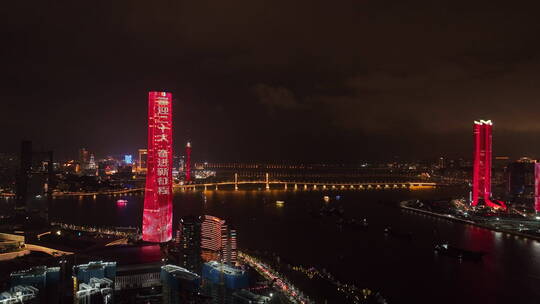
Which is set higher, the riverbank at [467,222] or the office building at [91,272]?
the office building at [91,272]

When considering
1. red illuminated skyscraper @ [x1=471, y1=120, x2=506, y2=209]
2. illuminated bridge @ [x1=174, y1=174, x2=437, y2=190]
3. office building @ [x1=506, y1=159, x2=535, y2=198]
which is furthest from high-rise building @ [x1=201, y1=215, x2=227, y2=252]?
office building @ [x1=506, y1=159, x2=535, y2=198]

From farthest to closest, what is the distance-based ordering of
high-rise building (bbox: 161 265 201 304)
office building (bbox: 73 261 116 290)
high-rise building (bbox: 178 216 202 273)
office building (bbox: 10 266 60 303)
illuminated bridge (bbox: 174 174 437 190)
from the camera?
illuminated bridge (bbox: 174 174 437 190) < high-rise building (bbox: 178 216 202 273) < office building (bbox: 73 261 116 290) < high-rise building (bbox: 161 265 201 304) < office building (bbox: 10 266 60 303)

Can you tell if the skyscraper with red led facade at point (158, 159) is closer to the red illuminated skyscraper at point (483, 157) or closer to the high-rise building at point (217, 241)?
the high-rise building at point (217, 241)

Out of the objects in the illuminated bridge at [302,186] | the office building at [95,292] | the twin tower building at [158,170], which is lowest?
the illuminated bridge at [302,186]

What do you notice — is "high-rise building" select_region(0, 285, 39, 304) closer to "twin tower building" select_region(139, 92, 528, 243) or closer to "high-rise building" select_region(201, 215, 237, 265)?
"twin tower building" select_region(139, 92, 528, 243)

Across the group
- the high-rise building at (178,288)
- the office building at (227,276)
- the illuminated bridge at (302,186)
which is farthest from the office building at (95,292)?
the illuminated bridge at (302,186)
